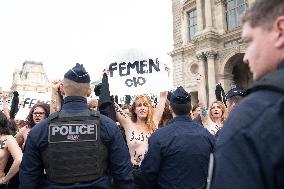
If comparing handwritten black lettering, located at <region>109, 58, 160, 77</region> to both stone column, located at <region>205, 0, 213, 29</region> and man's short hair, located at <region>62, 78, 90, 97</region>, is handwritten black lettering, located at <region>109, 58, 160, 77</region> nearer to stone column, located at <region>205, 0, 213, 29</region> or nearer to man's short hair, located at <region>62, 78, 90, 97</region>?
man's short hair, located at <region>62, 78, 90, 97</region>

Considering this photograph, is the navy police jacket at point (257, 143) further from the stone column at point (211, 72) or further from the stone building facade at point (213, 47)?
the stone column at point (211, 72)

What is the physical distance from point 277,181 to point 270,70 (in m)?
0.41

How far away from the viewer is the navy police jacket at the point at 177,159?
3.37m

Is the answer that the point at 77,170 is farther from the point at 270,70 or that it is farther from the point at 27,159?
the point at 270,70

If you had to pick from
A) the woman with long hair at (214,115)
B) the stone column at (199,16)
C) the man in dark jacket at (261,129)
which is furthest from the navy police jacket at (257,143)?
the stone column at (199,16)

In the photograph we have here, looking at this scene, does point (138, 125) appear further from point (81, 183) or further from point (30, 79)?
point (30, 79)

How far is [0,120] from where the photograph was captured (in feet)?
13.7

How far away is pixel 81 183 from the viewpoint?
2883mm

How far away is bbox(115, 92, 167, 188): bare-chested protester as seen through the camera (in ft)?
14.1

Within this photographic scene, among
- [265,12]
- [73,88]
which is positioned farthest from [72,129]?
[265,12]

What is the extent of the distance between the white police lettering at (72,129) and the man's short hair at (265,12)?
2043mm

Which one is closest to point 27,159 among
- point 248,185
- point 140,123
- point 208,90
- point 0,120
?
point 0,120

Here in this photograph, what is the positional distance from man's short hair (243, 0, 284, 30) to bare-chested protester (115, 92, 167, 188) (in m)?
3.12

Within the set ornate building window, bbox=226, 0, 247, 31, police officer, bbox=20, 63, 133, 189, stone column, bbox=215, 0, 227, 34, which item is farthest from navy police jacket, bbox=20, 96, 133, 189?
stone column, bbox=215, 0, 227, 34
